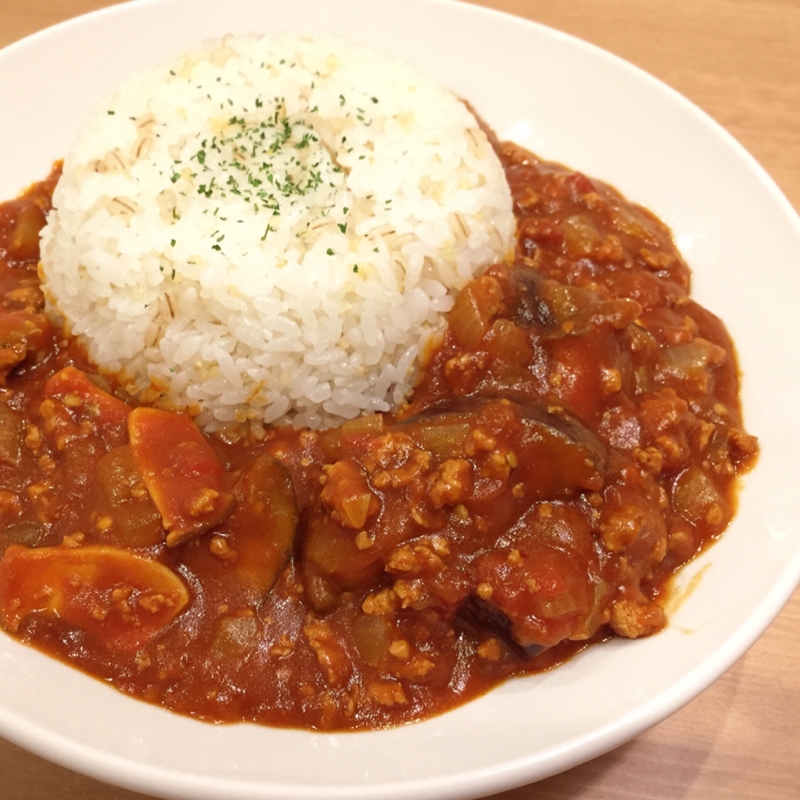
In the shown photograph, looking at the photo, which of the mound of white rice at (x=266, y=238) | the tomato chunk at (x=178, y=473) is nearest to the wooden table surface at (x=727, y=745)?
the tomato chunk at (x=178, y=473)

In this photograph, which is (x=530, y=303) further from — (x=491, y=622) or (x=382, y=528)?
(x=491, y=622)

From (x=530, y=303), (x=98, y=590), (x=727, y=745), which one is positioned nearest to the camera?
(x=98, y=590)

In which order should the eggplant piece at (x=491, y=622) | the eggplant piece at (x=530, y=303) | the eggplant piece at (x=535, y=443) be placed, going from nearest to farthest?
1. the eggplant piece at (x=491, y=622)
2. the eggplant piece at (x=535, y=443)
3. the eggplant piece at (x=530, y=303)

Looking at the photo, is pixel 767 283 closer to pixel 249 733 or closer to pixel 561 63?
pixel 561 63

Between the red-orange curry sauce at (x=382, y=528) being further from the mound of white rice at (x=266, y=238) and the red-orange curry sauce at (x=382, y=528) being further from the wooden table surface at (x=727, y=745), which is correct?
the wooden table surface at (x=727, y=745)

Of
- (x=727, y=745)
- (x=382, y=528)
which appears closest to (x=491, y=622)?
(x=382, y=528)

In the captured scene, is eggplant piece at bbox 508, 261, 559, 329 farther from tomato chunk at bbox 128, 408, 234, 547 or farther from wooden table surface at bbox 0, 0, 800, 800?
wooden table surface at bbox 0, 0, 800, 800
